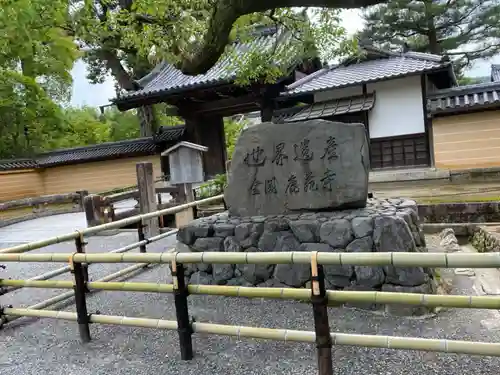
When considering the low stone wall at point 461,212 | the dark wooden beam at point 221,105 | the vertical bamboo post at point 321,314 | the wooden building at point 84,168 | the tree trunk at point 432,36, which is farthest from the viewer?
the tree trunk at point 432,36

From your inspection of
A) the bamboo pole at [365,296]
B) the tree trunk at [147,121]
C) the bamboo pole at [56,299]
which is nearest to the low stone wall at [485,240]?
the bamboo pole at [365,296]

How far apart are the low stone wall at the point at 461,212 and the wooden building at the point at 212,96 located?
752 cm

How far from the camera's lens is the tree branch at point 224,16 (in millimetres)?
3533

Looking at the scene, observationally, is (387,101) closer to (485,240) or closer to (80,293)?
(485,240)

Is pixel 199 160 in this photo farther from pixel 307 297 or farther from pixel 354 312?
pixel 307 297

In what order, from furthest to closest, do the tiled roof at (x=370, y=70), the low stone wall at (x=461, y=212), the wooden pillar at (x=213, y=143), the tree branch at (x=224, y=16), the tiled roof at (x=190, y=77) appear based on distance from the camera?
the wooden pillar at (x=213, y=143) < the tiled roof at (x=190, y=77) < the tiled roof at (x=370, y=70) < the low stone wall at (x=461, y=212) < the tree branch at (x=224, y=16)

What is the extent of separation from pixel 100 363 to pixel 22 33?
11598 mm

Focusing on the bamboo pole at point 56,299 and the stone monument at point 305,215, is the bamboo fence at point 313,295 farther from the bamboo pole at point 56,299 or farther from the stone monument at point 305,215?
the stone monument at point 305,215

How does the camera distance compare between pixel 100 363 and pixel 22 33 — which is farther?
pixel 22 33

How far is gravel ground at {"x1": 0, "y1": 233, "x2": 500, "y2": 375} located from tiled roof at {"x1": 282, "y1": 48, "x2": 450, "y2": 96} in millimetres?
10513

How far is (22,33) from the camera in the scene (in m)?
11.7

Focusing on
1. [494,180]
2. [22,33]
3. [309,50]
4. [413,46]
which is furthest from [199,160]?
[413,46]

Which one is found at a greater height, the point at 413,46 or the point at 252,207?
the point at 413,46

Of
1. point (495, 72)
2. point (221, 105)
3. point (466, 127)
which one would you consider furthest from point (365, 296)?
point (495, 72)
